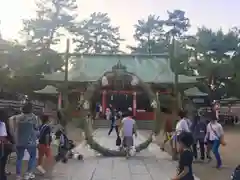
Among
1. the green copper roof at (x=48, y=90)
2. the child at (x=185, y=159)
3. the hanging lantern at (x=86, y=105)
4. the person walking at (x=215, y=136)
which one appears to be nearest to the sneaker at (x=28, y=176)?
the child at (x=185, y=159)

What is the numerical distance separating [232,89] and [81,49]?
28.6 meters

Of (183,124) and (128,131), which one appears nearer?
(183,124)

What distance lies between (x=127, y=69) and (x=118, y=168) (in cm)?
2553

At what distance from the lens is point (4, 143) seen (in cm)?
751

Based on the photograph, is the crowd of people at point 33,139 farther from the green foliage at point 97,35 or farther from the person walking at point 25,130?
the green foliage at point 97,35

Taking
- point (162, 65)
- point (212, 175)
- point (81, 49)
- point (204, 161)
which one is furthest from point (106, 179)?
point (81, 49)

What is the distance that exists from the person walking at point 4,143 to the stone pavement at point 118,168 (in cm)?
130

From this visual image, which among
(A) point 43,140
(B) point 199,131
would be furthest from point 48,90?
(A) point 43,140

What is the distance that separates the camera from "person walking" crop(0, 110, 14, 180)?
7438 mm

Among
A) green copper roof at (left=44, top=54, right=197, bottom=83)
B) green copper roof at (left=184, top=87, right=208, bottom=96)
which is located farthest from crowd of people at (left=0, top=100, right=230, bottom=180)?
green copper roof at (left=184, top=87, right=208, bottom=96)

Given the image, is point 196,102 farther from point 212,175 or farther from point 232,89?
point 212,175

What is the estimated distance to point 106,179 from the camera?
8500 mm

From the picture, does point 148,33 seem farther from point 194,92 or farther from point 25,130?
point 25,130

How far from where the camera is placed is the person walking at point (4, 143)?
24.4 feet
